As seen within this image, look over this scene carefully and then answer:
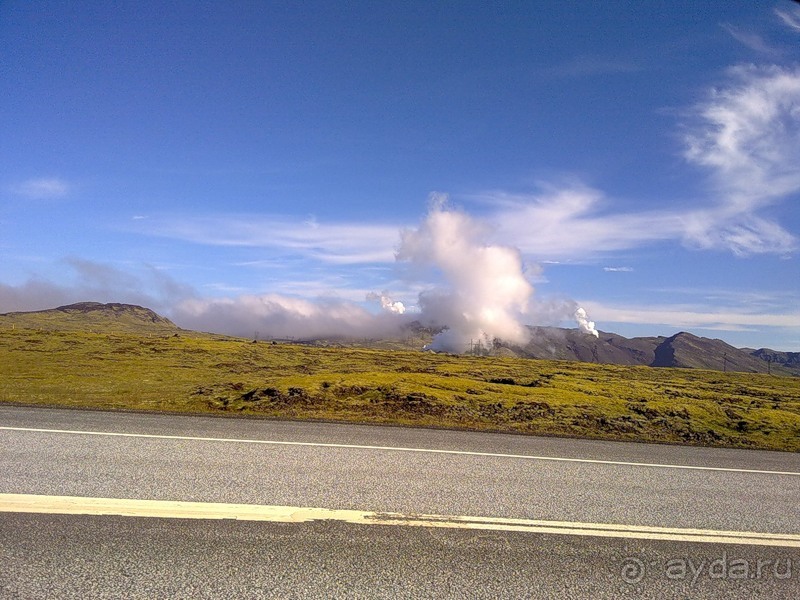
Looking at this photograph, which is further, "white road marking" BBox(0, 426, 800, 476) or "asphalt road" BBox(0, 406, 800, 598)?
"white road marking" BBox(0, 426, 800, 476)

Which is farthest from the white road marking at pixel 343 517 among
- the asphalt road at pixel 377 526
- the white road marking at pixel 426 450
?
the white road marking at pixel 426 450

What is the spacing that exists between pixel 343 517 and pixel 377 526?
0.45 meters

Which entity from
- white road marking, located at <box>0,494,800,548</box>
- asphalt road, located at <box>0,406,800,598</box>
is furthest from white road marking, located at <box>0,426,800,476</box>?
white road marking, located at <box>0,494,800,548</box>

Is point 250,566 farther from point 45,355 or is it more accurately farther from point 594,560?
point 45,355

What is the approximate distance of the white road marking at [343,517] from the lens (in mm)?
5887

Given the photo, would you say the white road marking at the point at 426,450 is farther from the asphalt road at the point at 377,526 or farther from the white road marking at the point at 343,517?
the white road marking at the point at 343,517

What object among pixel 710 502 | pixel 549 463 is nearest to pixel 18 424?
pixel 549 463

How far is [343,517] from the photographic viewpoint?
602 centimetres

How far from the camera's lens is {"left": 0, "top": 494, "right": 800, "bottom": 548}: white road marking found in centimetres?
589

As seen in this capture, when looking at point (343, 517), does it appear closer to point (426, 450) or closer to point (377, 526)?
point (377, 526)

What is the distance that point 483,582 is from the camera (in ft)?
Answer: 15.4

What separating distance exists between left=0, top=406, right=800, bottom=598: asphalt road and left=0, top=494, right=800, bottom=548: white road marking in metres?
0.15

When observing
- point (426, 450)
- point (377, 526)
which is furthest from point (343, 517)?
point (426, 450)

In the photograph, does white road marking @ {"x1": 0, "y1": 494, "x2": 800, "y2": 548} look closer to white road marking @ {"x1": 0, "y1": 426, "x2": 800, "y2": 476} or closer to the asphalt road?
the asphalt road
